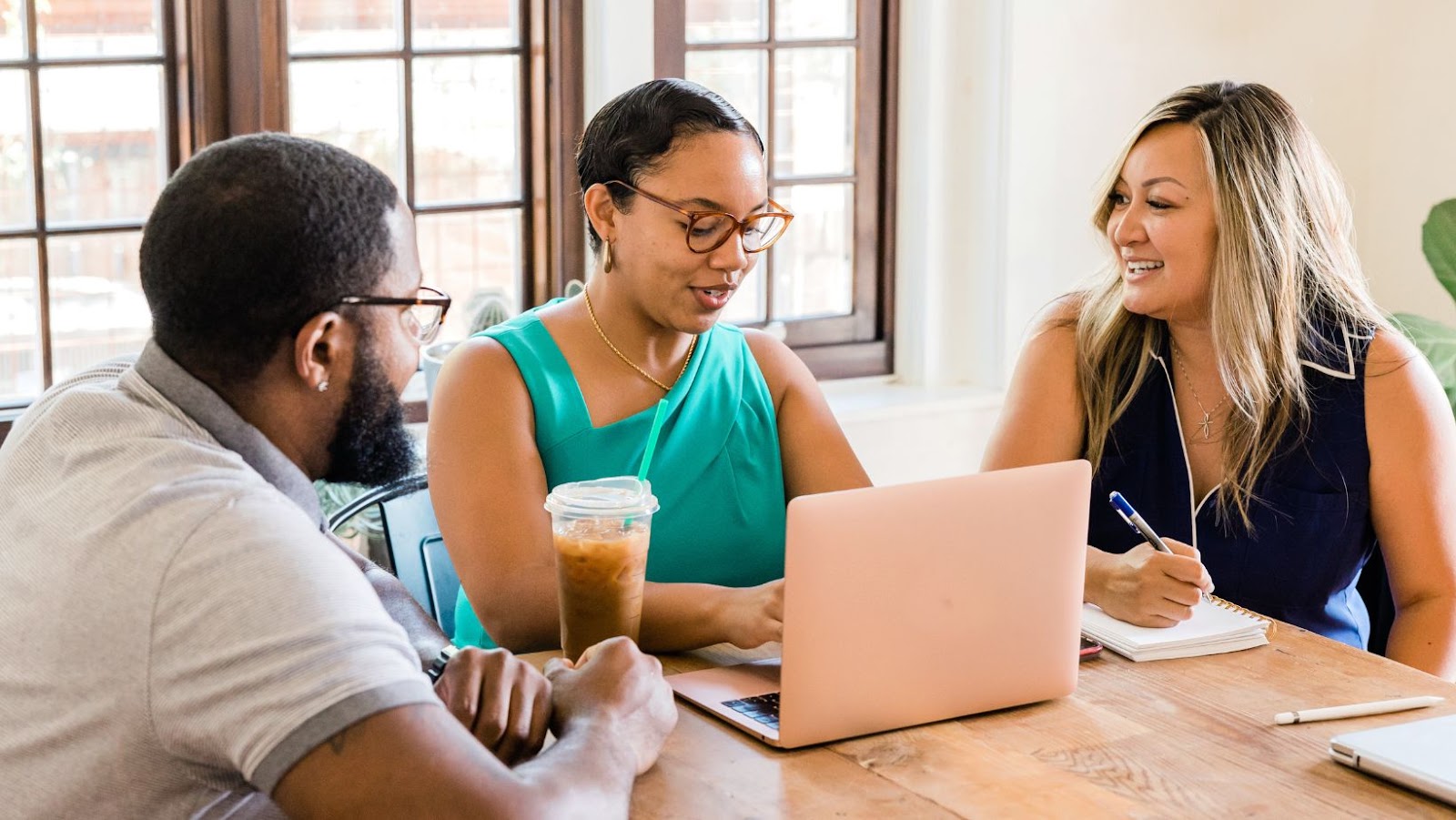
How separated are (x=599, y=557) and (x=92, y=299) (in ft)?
5.83

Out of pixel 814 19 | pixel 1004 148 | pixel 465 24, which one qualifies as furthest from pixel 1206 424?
pixel 465 24

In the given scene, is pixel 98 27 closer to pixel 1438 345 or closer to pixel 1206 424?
pixel 1206 424

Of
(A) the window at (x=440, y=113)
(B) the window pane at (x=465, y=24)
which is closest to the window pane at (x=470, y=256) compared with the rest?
(A) the window at (x=440, y=113)

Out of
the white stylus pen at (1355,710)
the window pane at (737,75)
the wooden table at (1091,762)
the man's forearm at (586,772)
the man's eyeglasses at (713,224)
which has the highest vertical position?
the window pane at (737,75)

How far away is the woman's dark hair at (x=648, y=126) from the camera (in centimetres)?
188

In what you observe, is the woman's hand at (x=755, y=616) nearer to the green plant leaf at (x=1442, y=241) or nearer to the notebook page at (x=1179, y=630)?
the notebook page at (x=1179, y=630)

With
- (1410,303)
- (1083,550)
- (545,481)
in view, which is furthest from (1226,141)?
(1410,303)

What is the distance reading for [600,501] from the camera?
1521mm

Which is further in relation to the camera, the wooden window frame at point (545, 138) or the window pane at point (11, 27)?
the wooden window frame at point (545, 138)

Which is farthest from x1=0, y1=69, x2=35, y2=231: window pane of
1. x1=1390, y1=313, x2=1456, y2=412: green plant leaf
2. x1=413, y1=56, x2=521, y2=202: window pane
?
x1=1390, y1=313, x2=1456, y2=412: green plant leaf

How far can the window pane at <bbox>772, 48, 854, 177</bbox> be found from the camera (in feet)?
11.3

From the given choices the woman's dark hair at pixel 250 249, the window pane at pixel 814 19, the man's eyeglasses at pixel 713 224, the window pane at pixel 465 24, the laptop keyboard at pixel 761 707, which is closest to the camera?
the woman's dark hair at pixel 250 249

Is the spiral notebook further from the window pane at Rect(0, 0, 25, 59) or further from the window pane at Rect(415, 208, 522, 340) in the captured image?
the window pane at Rect(0, 0, 25, 59)

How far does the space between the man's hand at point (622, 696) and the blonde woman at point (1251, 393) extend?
0.95m
